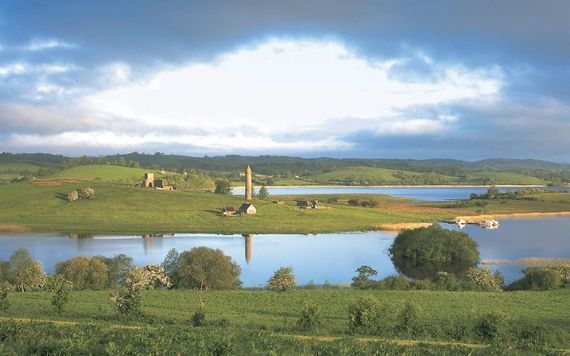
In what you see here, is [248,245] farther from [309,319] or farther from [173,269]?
[309,319]

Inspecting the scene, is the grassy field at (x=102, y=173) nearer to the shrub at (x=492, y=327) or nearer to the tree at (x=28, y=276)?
the tree at (x=28, y=276)

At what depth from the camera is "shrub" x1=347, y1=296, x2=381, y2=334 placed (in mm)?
22828

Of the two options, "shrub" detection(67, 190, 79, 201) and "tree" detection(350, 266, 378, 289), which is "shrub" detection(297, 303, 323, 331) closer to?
"tree" detection(350, 266, 378, 289)

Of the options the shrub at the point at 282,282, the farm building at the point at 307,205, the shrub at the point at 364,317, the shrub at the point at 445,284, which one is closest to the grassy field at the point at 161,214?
the farm building at the point at 307,205

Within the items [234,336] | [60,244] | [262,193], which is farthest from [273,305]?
[262,193]

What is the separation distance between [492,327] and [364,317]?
4.72 metres

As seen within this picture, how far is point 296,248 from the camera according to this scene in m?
66.1

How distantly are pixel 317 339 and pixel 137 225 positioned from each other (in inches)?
2708

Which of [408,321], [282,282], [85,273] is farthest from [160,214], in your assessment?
[408,321]

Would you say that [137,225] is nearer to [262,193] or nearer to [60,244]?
[60,244]

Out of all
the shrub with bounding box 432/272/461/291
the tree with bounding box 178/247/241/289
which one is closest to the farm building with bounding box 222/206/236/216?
the tree with bounding box 178/247/241/289

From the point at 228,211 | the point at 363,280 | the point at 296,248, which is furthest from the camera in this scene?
the point at 228,211

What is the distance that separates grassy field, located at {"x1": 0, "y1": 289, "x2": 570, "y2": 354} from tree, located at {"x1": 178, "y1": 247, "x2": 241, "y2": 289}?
13.4 feet

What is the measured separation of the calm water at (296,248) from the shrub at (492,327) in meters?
24.9
